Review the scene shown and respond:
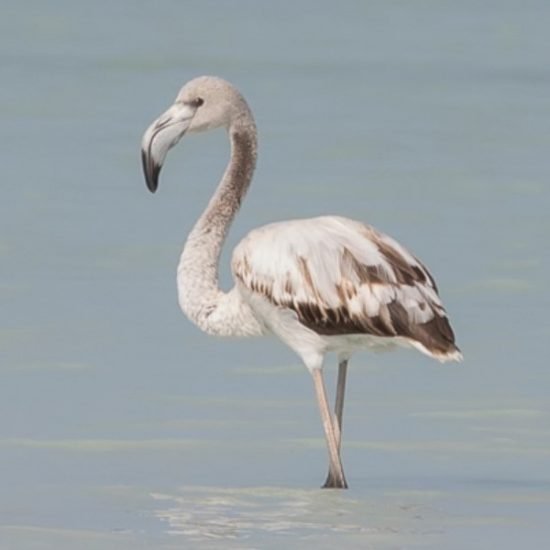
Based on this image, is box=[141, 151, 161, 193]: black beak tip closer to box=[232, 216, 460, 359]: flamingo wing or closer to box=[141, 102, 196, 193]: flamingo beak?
box=[141, 102, 196, 193]: flamingo beak

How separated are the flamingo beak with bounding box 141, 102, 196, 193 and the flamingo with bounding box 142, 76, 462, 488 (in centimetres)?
48

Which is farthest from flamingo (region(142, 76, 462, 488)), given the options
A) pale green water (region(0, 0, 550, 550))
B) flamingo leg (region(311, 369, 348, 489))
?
pale green water (region(0, 0, 550, 550))

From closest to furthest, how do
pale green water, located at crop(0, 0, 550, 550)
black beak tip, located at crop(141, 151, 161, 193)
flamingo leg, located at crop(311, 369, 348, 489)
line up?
pale green water, located at crop(0, 0, 550, 550), flamingo leg, located at crop(311, 369, 348, 489), black beak tip, located at crop(141, 151, 161, 193)

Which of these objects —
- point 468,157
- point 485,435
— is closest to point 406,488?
point 485,435

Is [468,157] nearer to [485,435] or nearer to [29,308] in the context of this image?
[29,308]

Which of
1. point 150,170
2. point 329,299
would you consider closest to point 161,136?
point 150,170

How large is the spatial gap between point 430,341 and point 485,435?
0.99 meters

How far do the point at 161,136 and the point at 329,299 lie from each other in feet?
4.08

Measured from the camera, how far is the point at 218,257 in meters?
9.50

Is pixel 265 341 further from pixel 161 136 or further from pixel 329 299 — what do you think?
pixel 329 299

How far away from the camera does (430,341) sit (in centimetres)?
844

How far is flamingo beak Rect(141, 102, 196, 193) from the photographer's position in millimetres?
9469

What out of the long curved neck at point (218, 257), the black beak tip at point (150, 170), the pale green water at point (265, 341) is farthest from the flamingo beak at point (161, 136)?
the pale green water at point (265, 341)

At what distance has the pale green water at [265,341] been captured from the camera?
8094 mm
